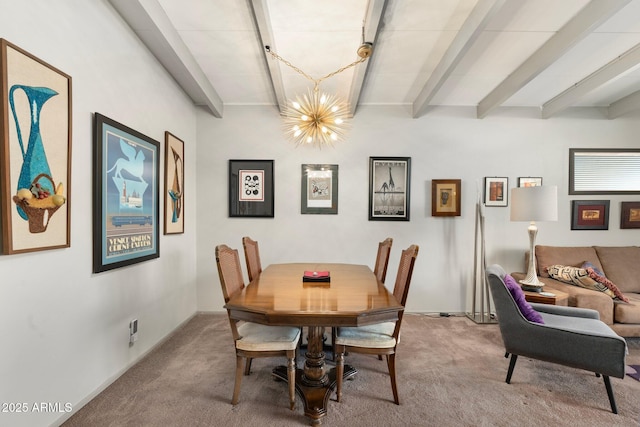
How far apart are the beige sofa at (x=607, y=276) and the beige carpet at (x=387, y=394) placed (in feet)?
1.04

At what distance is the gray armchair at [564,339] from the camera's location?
6.17ft

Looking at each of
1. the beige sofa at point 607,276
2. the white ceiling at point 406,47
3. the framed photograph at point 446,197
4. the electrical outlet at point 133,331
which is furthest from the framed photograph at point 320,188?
the beige sofa at point 607,276

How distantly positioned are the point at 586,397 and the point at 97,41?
3.99 m

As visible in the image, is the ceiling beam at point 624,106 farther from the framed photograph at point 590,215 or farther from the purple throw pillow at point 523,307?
the purple throw pillow at point 523,307

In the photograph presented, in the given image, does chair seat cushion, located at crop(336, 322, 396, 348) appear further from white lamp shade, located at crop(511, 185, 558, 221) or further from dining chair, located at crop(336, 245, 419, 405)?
white lamp shade, located at crop(511, 185, 558, 221)

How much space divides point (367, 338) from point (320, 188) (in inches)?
86.1

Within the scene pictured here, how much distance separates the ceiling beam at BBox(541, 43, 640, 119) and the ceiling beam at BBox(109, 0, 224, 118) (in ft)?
12.1

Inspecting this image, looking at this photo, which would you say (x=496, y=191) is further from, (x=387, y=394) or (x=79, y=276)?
(x=79, y=276)

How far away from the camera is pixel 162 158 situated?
2.88 m

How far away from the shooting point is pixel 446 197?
12.3 feet

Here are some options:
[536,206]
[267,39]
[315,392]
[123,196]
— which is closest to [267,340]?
[315,392]

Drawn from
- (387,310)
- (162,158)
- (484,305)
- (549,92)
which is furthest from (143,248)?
(549,92)

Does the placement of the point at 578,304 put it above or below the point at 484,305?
above

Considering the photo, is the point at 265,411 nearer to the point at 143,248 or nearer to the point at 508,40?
the point at 143,248
